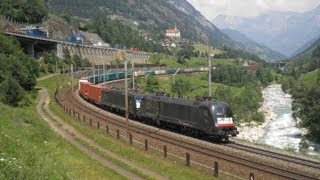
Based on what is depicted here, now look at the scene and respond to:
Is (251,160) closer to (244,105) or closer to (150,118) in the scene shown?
(150,118)

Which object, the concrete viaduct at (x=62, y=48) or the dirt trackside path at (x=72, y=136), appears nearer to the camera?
the dirt trackside path at (x=72, y=136)

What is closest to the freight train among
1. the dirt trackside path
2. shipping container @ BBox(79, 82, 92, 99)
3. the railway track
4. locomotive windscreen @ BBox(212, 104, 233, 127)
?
locomotive windscreen @ BBox(212, 104, 233, 127)

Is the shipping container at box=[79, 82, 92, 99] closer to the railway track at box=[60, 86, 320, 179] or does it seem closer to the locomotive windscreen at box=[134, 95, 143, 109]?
the locomotive windscreen at box=[134, 95, 143, 109]

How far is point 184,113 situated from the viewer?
47.9 meters

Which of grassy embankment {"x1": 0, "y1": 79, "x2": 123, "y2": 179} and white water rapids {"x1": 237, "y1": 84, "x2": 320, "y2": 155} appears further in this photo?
white water rapids {"x1": 237, "y1": 84, "x2": 320, "y2": 155}

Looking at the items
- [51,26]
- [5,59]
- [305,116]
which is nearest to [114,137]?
[5,59]

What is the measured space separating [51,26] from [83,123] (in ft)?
431

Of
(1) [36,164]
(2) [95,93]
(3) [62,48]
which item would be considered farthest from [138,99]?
(3) [62,48]

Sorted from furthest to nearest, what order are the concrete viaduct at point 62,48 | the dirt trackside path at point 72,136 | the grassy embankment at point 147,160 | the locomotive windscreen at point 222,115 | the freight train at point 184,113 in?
the concrete viaduct at point 62,48 < the freight train at point 184,113 < the locomotive windscreen at point 222,115 < the dirt trackside path at point 72,136 < the grassy embankment at point 147,160

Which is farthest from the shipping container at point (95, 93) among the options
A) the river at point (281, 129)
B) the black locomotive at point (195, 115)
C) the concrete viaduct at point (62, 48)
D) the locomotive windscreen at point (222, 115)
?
the locomotive windscreen at point (222, 115)

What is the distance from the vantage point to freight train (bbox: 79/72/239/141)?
141 feet

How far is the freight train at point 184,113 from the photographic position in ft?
141

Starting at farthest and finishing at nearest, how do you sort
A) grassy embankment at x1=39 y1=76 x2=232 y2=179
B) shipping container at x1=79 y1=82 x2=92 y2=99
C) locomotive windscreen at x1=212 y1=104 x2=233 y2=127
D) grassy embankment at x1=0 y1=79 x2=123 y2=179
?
shipping container at x1=79 y1=82 x2=92 y2=99 → locomotive windscreen at x1=212 y1=104 x2=233 y2=127 → grassy embankment at x1=39 y1=76 x2=232 y2=179 → grassy embankment at x1=0 y1=79 x2=123 y2=179

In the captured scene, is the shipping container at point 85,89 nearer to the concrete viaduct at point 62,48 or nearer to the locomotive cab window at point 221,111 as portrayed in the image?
the concrete viaduct at point 62,48
